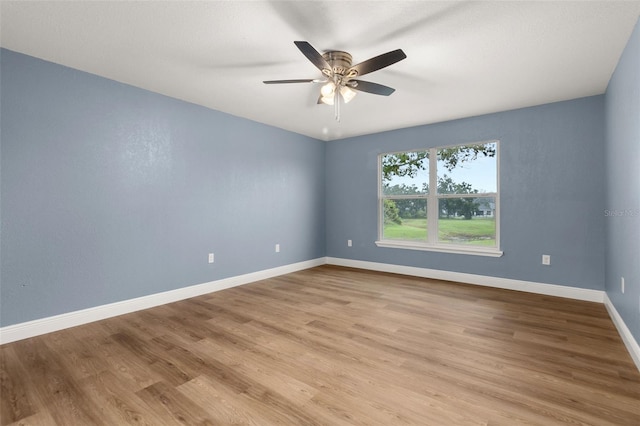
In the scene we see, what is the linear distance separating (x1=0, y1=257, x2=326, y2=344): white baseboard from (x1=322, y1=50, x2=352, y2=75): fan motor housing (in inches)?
119

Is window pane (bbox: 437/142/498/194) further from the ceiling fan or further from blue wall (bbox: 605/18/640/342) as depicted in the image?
the ceiling fan

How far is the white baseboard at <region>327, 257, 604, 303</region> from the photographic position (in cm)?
357

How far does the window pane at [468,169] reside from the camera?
428cm

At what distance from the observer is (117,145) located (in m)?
3.14

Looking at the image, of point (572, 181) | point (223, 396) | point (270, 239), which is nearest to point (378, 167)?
point (270, 239)

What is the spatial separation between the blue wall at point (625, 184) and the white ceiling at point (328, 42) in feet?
0.81

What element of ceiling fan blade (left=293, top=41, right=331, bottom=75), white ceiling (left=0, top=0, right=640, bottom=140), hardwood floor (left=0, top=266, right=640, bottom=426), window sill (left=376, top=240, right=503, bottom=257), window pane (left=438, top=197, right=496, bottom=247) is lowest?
hardwood floor (left=0, top=266, right=640, bottom=426)

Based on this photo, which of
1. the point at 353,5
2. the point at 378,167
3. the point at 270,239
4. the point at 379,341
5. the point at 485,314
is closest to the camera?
the point at 353,5

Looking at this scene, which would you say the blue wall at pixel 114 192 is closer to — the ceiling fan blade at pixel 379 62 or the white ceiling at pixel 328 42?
the white ceiling at pixel 328 42

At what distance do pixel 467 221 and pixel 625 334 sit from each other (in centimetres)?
225

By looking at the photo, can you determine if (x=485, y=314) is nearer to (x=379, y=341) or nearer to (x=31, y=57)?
(x=379, y=341)

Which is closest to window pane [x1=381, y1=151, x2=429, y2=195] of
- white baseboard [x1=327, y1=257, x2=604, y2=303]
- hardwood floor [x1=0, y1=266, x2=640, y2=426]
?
white baseboard [x1=327, y1=257, x2=604, y2=303]

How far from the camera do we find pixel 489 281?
419 centimetres

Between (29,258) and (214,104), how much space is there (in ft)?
8.08
